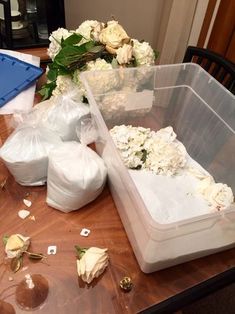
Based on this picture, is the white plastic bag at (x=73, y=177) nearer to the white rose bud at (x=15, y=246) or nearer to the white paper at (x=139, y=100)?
the white rose bud at (x=15, y=246)

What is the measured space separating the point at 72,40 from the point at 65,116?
24cm

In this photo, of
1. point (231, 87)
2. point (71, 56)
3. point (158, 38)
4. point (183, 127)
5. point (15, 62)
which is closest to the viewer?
point (71, 56)

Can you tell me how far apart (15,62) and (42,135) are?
0.50m

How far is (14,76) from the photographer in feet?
3.23

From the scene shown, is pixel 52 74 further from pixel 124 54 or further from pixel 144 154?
pixel 144 154

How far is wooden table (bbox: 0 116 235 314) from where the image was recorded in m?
0.51

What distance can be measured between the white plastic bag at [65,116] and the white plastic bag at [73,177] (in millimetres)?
98

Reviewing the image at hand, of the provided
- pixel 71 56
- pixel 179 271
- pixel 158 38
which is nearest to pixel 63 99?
pixel 71 56

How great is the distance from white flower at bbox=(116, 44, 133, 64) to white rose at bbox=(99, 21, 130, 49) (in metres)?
0.02

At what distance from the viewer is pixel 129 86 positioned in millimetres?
807

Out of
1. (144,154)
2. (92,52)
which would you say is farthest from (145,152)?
(92,52)

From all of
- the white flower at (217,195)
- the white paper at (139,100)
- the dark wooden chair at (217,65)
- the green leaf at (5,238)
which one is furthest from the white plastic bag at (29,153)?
the dark wooden chair at (217,65)

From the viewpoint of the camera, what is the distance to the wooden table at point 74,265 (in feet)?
1.66

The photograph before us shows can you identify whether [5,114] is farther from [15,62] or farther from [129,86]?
[129,86]
